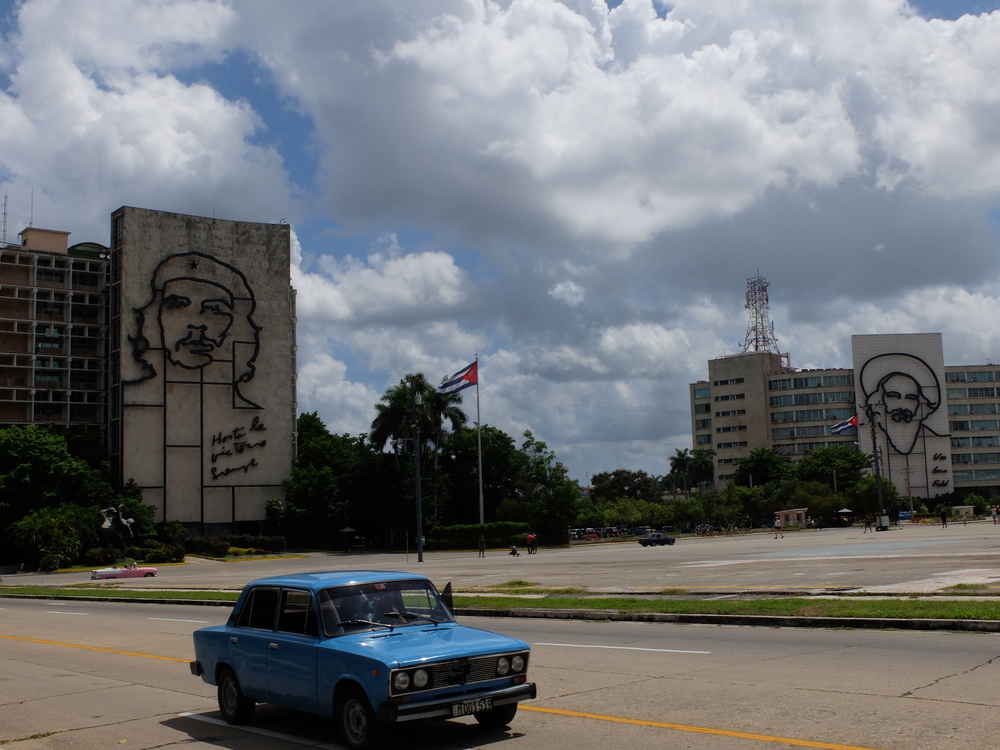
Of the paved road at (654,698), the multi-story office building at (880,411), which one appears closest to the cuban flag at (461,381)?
the paved road at (654,698)

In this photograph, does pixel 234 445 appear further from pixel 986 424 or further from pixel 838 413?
pixel 986 424

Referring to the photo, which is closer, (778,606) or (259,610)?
(259,610)

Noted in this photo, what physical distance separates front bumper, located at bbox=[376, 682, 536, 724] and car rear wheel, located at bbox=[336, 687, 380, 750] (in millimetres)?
224

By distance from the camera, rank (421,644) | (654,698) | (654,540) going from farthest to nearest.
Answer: (654,540), (654,698), (421,644)

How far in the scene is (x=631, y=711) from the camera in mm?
9141

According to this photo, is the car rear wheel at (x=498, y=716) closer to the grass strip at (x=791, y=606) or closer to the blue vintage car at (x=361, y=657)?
the blue vintage car at (x=361, y=657)

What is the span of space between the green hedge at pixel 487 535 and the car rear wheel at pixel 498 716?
6671 centimetres

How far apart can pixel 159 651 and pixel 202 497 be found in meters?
73.7

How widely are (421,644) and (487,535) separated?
6901 cm

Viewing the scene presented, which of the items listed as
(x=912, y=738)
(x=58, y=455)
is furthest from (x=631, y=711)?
(x=58, y=455)

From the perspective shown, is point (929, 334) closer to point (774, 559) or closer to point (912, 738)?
point (774, 559)

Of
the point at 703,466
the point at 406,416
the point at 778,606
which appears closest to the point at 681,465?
the point at 703,466

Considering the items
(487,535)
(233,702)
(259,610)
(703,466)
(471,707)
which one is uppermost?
(703,466)

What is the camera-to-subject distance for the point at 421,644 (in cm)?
805
